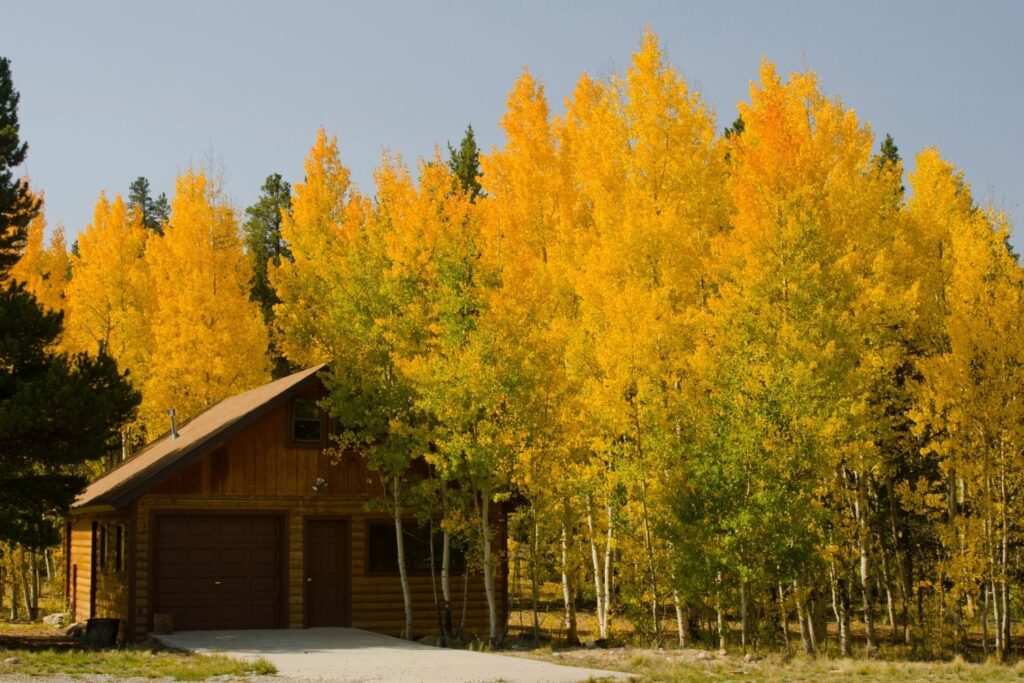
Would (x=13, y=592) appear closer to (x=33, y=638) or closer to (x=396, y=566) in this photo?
(x=33, y=638)

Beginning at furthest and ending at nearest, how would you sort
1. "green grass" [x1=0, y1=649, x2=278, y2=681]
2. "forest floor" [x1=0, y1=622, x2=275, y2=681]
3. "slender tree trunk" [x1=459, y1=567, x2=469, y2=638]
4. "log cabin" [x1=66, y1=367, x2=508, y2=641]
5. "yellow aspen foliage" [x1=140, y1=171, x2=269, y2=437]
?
"yellow aspen foliage" [x1=140, y1=171, x2=269, y2=437], "slender tree trunk" [x1=459, y1=567, x2=469, y2=638], "log cabin" [x1=66, y1=367, x2=508, y2=641], "green grass" [x1=0, y1=649, x2=278, y2=681], "forest floor" [x1=0, y1=622, x2=275, y2=681]

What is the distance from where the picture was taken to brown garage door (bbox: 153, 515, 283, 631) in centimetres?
2211

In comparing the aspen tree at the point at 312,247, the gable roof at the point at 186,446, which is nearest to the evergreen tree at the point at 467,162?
the aspen tree at the point at 312,247

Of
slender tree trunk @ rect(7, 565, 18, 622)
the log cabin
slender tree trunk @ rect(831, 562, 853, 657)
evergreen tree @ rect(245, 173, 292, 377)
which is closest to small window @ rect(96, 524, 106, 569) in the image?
the log cabin

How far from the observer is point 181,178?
3556 cm

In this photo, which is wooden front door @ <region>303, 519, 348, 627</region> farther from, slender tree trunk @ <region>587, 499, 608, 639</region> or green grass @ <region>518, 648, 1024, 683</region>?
green grass @ <region>518, 648, 1024, 683</region>

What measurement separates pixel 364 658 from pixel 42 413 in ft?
22.3

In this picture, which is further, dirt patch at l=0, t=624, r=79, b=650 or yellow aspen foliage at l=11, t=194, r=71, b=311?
yellow aspen foliage at l=11, t=194, r=71, b=311

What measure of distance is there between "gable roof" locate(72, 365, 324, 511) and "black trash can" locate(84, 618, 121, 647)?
2031 millimetres

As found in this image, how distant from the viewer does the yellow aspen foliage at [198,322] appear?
104ft

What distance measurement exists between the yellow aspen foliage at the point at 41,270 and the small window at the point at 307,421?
1385cm

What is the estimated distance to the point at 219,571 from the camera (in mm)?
22516

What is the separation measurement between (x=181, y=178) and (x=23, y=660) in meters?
20.7

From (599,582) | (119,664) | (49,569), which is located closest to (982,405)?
(599,582)
